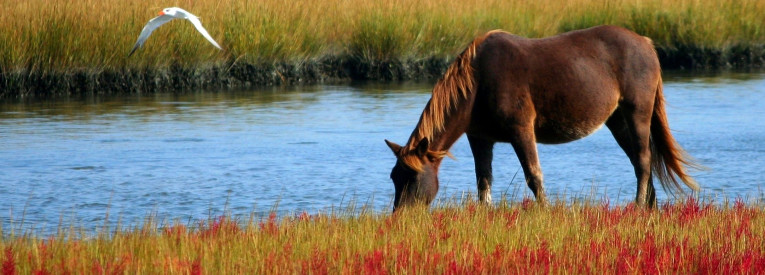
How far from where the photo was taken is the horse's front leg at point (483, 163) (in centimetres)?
795

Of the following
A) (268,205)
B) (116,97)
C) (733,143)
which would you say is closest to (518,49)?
(268,205)

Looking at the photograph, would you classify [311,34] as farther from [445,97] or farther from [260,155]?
[445,97]

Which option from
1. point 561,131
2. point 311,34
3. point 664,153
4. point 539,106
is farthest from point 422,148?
point 311,34

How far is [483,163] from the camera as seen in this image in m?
7.94

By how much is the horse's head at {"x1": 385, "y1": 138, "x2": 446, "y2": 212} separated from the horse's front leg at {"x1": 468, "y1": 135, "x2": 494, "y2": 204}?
2.26 ft

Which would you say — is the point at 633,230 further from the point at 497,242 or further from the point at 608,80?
the point at 608,80

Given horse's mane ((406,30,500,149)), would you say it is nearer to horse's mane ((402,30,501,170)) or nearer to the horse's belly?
horse's mane ((402,30,501,170))

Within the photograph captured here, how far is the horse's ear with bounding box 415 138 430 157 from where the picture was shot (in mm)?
7098

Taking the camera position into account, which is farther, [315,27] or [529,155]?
[315,27]

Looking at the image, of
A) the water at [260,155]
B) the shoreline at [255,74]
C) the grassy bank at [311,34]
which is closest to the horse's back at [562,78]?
the water at [260,155]

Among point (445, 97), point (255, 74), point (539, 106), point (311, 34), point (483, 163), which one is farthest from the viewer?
point (311, 34)

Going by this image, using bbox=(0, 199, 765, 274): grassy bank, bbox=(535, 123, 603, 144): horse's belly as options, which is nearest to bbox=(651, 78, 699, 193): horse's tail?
bbox=(535, 123, 603, 144): horse's belly

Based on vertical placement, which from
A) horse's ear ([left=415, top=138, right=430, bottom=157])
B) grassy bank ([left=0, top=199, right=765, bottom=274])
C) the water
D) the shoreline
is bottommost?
the water

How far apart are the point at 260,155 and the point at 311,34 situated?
24.6ft
